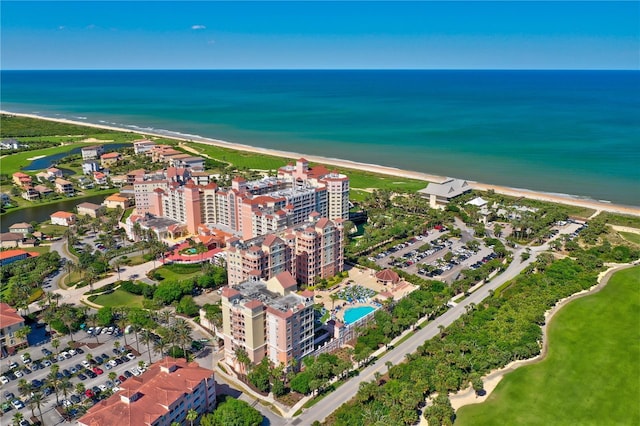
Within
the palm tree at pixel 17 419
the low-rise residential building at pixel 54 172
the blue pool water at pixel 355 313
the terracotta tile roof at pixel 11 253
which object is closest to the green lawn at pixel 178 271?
the terracotta tile roof at pixel 11 253

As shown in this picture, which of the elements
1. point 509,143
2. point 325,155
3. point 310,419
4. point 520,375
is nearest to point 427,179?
point 325,155

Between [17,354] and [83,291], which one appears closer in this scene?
[17,354]

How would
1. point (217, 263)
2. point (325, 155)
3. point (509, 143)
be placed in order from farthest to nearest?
point (509, 143), point (325, 155), point (217, 263)

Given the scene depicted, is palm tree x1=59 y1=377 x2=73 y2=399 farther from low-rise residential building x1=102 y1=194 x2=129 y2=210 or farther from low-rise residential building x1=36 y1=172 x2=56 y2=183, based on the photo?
low-rise residential building x1=36 y1=172 x2=56 y2=183

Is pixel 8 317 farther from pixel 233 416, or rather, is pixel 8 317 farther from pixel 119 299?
pixel 233 416

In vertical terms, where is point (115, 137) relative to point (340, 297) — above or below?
above

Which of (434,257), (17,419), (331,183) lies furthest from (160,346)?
(331,183)

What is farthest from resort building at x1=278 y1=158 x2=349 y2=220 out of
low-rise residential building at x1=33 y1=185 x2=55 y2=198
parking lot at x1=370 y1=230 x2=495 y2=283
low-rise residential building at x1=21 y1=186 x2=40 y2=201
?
low-rise residential building at x1=21 y1=186 x2=40 y2=201

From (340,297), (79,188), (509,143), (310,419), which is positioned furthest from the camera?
(509,143)

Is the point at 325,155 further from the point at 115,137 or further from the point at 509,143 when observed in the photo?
the point at 115,137
